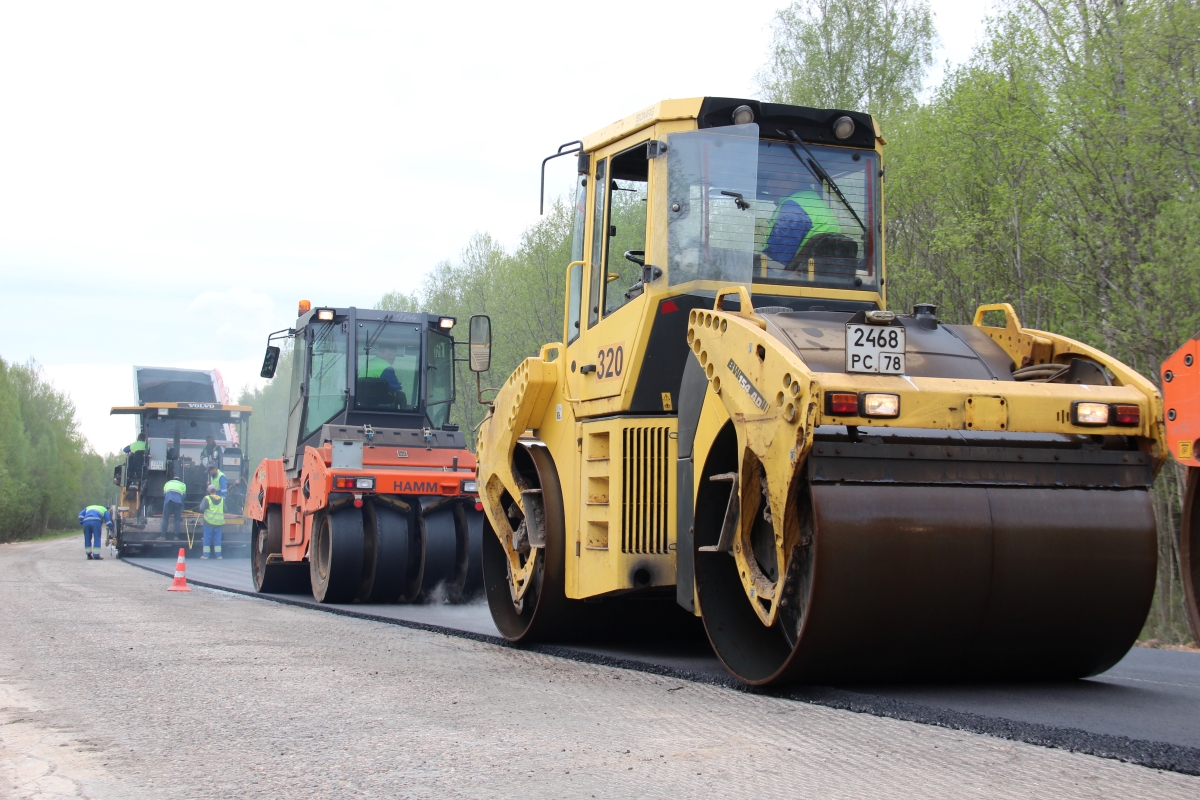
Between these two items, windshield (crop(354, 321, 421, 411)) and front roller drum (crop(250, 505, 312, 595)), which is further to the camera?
front roller drum (crop(250, 505, 312, 595))

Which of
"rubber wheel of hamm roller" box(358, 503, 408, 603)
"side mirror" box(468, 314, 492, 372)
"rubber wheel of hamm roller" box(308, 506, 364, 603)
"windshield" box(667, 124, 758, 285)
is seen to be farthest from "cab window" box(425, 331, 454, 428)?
"windshield" box(667, 124, 758, 285)

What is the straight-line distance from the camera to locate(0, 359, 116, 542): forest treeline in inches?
2208

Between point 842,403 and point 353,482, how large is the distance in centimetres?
814

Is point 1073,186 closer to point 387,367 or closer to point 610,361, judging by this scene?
point 387,367

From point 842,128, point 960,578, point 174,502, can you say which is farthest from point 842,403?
point 174,502

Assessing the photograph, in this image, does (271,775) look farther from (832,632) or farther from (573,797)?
(832,632)

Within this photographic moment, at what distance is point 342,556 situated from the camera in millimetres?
12156

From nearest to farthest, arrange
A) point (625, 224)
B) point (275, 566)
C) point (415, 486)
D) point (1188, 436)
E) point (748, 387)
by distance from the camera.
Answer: point (748, 387)
point (1188, 436)
point (625, 224)
point (415, 486)
point (275, 566)

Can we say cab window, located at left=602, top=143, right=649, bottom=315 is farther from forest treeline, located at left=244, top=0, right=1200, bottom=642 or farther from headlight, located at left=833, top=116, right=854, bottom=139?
forest treeline, located at left=244, top=0, right=1200, bottom=642

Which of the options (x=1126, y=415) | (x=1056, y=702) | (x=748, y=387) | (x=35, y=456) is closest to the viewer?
(x=1056, y=702)

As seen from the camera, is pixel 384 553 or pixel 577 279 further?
pixel 384 553

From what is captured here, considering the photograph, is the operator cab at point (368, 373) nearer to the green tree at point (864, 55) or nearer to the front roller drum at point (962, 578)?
the front roller drum at point (962, 578)

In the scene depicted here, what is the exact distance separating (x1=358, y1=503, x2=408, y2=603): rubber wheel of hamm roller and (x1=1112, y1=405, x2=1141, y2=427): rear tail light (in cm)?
846


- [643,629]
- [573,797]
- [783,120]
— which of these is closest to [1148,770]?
[573,797]
